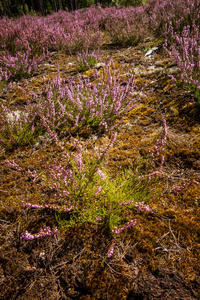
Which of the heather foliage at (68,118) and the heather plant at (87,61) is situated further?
the heather plant at (87,61)

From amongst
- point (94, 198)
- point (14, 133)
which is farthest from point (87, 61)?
point (94, 198)

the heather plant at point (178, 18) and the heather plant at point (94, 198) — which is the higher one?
the heather plant at point (178, 18)

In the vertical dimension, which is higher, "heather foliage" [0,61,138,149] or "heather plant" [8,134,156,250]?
"heather foliage" [0,61,138,149]

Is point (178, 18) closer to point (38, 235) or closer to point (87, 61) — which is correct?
point (87, 61)

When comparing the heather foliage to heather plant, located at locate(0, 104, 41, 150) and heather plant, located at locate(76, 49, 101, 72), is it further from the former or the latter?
heather plant, located at locate(76, 49, 101, 72)

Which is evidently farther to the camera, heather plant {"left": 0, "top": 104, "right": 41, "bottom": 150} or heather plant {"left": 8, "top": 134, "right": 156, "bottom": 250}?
heather plant {"left": 0, "top": 104, "right": 41, "bottom": 150}

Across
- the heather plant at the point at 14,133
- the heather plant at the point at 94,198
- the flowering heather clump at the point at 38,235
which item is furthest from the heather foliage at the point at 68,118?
the flowering heather clump at the point at 38,235

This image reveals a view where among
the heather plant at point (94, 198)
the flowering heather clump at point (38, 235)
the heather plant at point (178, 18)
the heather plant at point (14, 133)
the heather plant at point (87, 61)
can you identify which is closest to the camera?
the flowering heather clump at point (38, 235)

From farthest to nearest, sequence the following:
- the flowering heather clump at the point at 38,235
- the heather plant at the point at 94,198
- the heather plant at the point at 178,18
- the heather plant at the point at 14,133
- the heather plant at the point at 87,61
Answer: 1. the heather plant at the point at 178,18
2. the heather plant at the point at 87,61
3. the heather plant at the point at 14,133
4. the heather plant at the point at 94,198
5. the flowering heather clump at the point at 38,235

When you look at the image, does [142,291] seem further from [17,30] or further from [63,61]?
[17,30]

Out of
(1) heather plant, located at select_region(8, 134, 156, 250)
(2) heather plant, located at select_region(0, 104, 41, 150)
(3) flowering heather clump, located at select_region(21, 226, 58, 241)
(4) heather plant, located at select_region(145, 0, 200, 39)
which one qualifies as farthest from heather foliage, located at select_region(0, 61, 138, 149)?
(4) heather plant, located at select_region(145, 0, 200, 39)

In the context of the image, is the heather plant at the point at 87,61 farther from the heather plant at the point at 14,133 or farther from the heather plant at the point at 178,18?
the heather plant at the point at 14,133

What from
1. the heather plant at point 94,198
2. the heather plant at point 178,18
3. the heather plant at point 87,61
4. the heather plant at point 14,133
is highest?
the heather plant at point 178,18

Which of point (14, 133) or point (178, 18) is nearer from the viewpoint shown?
point (14, 133)
